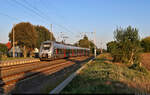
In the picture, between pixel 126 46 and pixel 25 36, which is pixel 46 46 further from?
pixel 25 36

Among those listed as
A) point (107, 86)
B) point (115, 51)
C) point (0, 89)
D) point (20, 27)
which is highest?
point (20, 27)

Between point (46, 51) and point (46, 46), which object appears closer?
point (46, 51)

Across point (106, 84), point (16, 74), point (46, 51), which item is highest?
point (46, 51)

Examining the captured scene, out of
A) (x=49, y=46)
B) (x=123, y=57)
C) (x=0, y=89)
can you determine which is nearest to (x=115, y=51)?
(x=123, y=57)

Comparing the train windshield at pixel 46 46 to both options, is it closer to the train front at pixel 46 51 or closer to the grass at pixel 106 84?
the train front at pixel 46 51

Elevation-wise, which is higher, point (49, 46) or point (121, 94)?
point (49, 46)

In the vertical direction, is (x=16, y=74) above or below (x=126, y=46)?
below

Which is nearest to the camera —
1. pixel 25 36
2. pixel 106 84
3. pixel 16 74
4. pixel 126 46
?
pixel 106 84

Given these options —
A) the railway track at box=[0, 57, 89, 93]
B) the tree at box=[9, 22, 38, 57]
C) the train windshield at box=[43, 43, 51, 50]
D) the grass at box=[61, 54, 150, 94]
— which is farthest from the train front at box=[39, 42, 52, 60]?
the tree at box=[9, 22, 38, 57]

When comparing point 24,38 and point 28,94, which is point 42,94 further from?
point 24,38

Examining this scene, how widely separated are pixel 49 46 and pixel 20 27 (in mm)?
20881

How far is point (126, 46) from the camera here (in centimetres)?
2048

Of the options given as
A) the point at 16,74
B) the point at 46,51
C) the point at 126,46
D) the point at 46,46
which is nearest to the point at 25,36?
the point at 46,46

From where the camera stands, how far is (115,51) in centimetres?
2100
